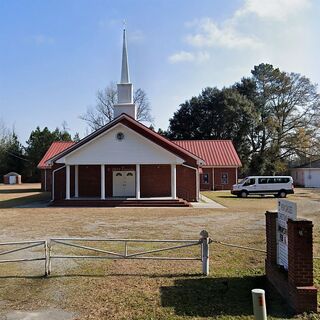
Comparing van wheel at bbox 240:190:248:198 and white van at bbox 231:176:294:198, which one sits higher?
white van at bbox 231:176:294:198

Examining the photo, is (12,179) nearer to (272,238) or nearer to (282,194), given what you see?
(282,194)

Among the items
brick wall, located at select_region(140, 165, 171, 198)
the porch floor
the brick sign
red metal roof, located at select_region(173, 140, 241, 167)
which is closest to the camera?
the brick sign

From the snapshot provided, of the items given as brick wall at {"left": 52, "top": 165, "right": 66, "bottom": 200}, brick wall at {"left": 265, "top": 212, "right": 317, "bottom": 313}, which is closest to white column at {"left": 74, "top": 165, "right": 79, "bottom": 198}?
brick wall at {"left": 52, "top": 165, "right": 66, "bottom": 200}

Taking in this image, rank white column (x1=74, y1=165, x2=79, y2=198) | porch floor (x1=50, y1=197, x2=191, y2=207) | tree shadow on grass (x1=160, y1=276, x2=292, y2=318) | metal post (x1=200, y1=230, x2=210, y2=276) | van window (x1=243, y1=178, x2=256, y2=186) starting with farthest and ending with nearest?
van window (x1=243, y1=178, x2=256, y2=186)
white column (x1=74, y1=165, x2=79, y2=198)
porch floor (x1=50, y1=197, x2=191, y2=207)
metal post (x1=200, y1=230, x2=210, y2=276)
tree shadow on grass (x1=160, y1=276, x2=292, y2=318)

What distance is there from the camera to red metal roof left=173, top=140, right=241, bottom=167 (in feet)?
146

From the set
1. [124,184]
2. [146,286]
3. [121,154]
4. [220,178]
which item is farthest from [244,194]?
[146,286]

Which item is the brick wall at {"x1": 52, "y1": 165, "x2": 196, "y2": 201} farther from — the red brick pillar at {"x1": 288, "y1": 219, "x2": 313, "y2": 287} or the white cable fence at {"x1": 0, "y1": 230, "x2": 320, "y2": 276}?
the red brick pillar at {"x1": 288, "y1": 219, "x2": 313, "y2": 287}

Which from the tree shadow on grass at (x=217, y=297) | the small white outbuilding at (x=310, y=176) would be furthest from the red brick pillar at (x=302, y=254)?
the small white outbuilding at (x=310, y=176)

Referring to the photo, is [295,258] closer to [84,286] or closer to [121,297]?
[121,297]

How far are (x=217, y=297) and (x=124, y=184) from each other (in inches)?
983

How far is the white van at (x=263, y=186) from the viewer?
119ft

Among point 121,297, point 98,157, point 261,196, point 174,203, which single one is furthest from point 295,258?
point 261,196

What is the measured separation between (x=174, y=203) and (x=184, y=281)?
1952cm

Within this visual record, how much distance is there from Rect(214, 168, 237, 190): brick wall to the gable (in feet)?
52.6
